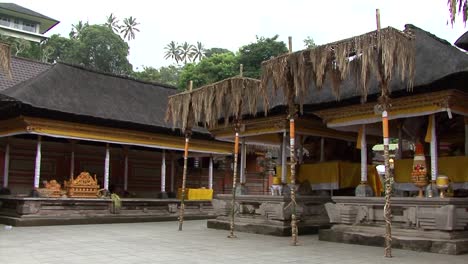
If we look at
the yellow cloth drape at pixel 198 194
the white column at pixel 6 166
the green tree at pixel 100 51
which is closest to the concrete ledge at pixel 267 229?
the yellow cloth drape at pixel 198 194

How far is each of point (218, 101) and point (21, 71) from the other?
1109 centimetres

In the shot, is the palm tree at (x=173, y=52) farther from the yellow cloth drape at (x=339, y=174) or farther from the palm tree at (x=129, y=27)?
the yellow cloth drape at (x=339, y=174)

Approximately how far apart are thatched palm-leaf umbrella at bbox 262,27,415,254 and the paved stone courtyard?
813 mm

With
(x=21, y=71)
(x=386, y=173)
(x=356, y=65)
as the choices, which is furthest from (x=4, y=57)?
(x=386, y=173)

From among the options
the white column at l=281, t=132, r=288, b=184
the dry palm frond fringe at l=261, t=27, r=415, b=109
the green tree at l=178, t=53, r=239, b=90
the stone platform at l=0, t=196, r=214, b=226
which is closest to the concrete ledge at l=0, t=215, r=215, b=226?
the stone platform at l=0, t=196, r=214, b=226

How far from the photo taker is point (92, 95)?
18.8 metres

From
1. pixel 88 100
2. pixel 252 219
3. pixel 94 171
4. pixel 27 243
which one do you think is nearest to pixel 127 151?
pixel 94 171

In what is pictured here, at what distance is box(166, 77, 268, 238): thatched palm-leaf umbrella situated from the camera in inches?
494

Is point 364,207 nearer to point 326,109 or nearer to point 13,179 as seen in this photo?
point 326,109

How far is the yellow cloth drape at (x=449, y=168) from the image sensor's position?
1105cm

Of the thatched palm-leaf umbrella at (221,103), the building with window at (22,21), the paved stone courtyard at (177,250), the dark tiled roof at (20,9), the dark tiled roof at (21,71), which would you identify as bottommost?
the paved stone courtyard at (177,250)

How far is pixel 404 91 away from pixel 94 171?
1458cm

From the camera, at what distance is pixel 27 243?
10.7 metres

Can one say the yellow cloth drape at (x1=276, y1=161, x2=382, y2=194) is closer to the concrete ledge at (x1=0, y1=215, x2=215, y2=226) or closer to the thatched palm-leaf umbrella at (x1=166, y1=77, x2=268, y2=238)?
the thatched palm-leaf umbrella at (x1=166, y1=77, x2=268, y2=238)
